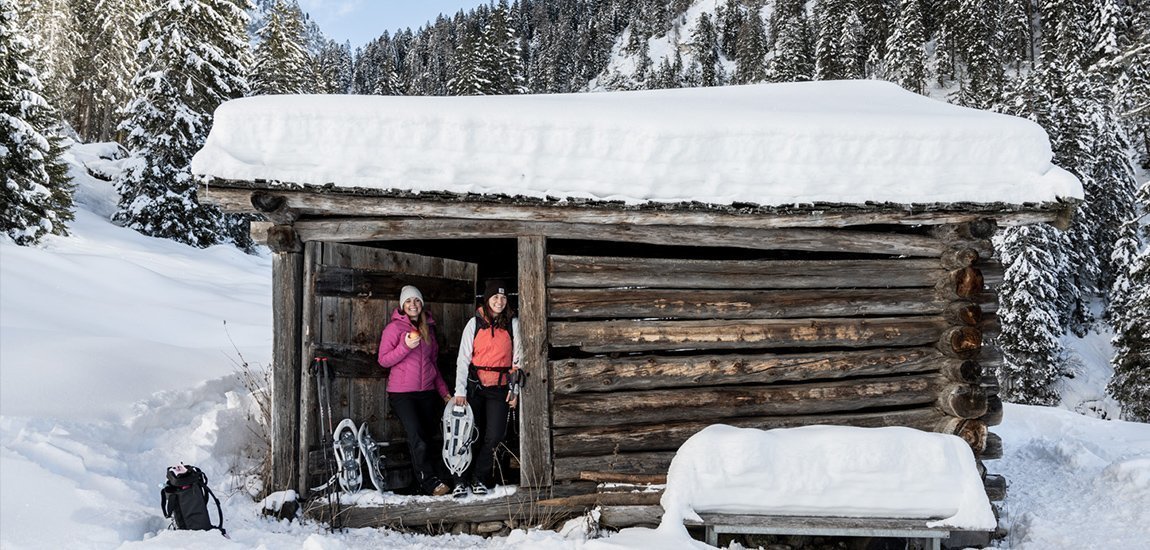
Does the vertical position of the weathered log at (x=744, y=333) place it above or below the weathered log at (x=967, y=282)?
below

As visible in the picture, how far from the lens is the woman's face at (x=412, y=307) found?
6246 mm

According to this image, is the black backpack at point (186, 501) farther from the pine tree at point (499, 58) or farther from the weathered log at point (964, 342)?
the pine tree at point (499, 58)

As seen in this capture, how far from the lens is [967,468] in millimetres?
5676

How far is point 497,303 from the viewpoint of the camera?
20.2ft

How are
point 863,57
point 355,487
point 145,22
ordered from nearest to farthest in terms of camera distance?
point 355,487 → point 145,22 → point 863,57

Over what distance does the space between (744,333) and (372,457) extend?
3.35 metres

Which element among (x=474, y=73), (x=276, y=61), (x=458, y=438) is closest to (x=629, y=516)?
(x=458, y=438)

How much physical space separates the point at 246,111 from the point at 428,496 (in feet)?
11.1

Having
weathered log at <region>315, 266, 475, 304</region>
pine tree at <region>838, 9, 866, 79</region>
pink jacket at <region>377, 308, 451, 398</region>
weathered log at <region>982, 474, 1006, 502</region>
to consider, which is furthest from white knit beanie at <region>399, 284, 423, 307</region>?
pine tree at <region>838, 9, 866, 79</region>

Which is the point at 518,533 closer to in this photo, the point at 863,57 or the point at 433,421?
the point at 433,421

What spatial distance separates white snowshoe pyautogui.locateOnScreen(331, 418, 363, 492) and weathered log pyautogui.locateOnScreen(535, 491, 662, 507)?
161cm

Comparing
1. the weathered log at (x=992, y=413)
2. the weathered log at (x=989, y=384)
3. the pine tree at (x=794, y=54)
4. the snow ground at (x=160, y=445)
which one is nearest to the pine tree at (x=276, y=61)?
the snow ground at (x=160, y=445)

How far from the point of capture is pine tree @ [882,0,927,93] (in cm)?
4653

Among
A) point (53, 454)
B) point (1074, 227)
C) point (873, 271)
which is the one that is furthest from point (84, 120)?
point (1074, 227)
